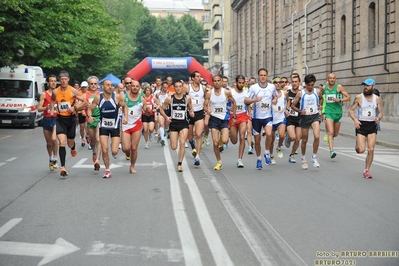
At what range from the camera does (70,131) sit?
1502 cm

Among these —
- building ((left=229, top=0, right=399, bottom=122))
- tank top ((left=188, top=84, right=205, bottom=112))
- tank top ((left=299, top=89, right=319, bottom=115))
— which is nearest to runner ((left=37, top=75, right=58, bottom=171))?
tank top ((left=188, top=84, right=205, bottom=112))

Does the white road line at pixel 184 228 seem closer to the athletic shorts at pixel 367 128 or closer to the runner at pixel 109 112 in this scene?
the runner at pixel 109 112

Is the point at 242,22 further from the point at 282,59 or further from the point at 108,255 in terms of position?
the point at 108,255

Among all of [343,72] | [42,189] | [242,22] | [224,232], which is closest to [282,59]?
[343,72]

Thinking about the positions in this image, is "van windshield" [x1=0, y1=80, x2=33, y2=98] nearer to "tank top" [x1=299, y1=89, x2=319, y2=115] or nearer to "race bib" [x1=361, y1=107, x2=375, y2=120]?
"tank top" [x1=299, y1=89, x2=319, y2=115]

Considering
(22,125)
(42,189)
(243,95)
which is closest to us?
(42,189)

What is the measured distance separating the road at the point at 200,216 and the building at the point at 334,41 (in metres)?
21.0

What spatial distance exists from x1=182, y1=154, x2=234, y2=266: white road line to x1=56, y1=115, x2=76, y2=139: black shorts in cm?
309

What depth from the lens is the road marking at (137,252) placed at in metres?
6.93

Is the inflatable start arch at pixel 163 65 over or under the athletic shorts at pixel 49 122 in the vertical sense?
over

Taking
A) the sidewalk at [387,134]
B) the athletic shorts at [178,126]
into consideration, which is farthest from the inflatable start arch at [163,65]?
the athletic shorts at [178,126]

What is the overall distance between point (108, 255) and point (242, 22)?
267 feet

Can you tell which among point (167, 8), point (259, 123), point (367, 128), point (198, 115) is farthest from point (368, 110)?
point (167, 8)

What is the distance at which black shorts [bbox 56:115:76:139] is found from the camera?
14.8 m
